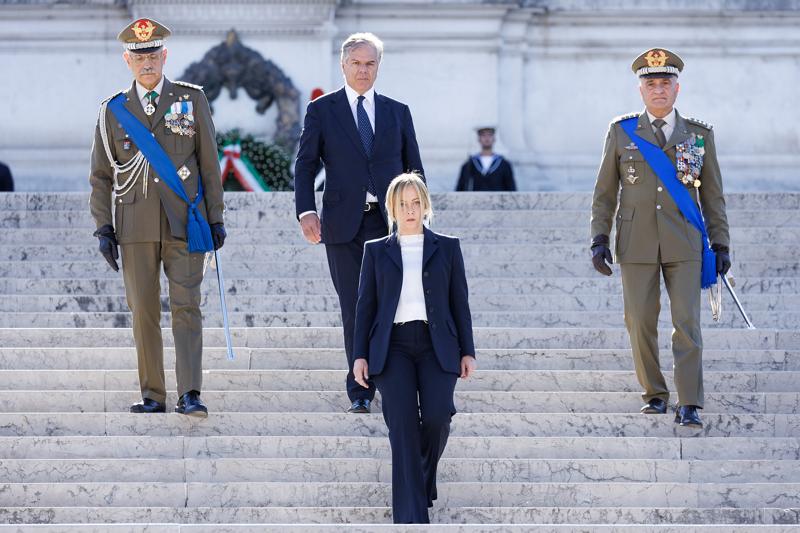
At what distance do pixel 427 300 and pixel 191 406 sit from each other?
1728 millimetres

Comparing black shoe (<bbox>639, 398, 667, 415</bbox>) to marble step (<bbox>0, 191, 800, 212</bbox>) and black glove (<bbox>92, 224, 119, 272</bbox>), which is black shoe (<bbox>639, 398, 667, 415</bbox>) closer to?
black glove (<bbox>92, 224, 119, 272</bbox>)

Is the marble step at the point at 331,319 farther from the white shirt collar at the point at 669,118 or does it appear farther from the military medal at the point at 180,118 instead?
the military medal at the point at 180,118

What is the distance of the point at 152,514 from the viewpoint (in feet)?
30.2

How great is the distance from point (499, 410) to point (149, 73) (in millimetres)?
2632

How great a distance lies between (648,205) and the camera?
10508 millimetres

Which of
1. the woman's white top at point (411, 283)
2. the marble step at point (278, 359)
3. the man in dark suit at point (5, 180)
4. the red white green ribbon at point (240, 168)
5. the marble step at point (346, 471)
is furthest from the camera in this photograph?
the red white green ribbon at point (240, 168)

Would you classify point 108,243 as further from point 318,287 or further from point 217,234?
point 318,287

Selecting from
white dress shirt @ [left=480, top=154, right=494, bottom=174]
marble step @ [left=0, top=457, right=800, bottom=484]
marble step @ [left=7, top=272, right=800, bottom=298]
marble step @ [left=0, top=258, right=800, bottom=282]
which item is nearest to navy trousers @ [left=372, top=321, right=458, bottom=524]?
marble step @ [left=0, top=457, right=800, bottom=484]

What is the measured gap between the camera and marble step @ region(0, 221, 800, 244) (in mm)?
14109

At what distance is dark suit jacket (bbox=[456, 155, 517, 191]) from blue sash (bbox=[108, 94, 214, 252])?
25.4 ft

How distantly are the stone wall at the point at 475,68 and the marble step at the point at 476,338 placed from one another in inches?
304

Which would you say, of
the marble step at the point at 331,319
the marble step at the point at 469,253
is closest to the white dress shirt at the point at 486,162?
the marble step at the point at 469,253

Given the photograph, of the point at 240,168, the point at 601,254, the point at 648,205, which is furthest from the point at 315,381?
the point at 240,168

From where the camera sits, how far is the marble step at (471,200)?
48.1 ft
